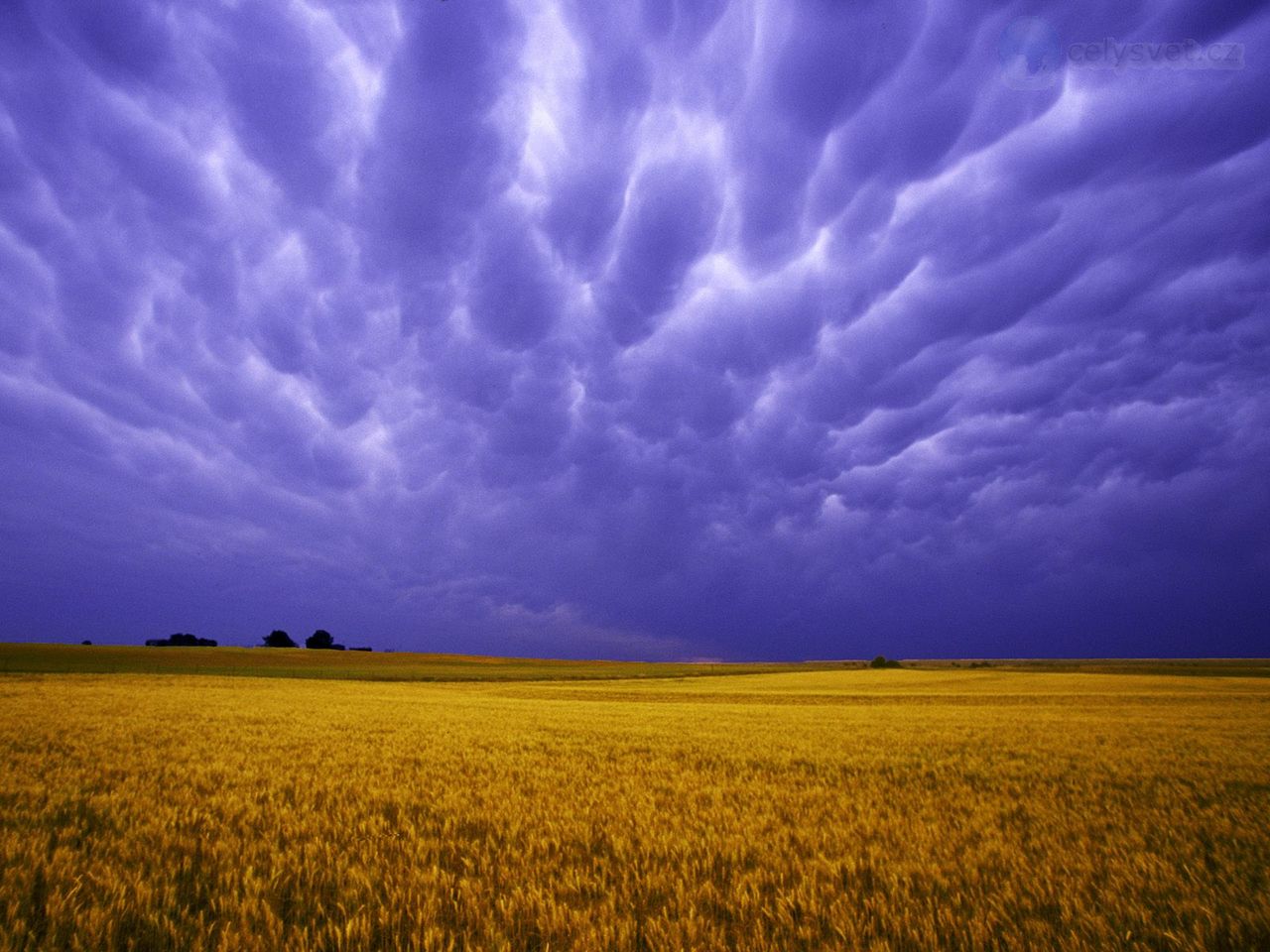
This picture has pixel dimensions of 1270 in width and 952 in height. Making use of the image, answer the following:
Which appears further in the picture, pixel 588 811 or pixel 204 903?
pixel 588 811

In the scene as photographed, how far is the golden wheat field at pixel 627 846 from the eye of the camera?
139 inches

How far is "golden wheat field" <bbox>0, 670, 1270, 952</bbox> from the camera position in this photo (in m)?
3.54

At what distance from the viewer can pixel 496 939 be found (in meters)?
3.30

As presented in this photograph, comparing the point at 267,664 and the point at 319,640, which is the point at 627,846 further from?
the point at 319,640

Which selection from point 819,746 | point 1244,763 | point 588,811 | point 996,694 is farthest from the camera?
point 996,694

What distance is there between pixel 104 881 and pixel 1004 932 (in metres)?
5.81

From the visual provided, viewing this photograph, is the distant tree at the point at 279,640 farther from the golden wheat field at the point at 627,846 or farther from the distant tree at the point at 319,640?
the golden wheat field at the point at 627,846

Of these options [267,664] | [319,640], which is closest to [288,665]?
[267,664]

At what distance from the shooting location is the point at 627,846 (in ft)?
16.7

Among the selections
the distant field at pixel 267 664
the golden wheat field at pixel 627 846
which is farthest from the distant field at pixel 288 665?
the golden wheat field at pixel 627 846

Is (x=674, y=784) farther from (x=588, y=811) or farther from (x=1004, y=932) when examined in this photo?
(x=1004, y=932)

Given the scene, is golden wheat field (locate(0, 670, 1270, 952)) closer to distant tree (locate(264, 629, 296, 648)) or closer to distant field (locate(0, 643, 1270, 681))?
distant field (locate(0, 643, 1270, 681))

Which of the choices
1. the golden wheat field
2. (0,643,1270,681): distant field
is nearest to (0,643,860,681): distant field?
(0,643,1270,681): distant field

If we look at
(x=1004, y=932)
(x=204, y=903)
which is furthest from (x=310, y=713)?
(x=1004, y=932)
